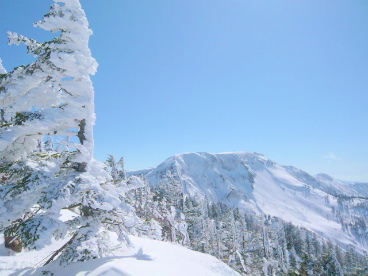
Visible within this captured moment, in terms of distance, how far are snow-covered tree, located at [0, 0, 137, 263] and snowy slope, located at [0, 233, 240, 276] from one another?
0.58 metres

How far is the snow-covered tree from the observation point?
586 cm

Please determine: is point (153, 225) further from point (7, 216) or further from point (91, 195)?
point (7, 216)

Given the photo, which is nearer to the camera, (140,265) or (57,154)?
(140,265)

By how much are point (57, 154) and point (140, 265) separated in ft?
15.6

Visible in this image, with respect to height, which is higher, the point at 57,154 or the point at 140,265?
the point at 57,154

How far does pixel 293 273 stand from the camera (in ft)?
54.8

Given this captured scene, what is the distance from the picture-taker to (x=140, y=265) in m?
6.97

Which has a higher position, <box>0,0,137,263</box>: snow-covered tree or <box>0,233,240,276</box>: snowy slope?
<box>0,0,137,263</box>: snow-covered tree

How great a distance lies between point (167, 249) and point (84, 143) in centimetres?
626

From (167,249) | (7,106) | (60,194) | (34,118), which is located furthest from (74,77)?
(167,249)

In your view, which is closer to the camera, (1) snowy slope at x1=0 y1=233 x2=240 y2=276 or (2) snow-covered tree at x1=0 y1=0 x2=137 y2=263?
(2) snow-covered tree at x1=0 y1=0 x2=137 y2=263

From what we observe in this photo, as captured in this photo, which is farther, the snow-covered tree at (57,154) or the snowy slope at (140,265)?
the snowy slope at (140,265)

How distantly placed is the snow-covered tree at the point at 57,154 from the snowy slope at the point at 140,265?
0.58 metres

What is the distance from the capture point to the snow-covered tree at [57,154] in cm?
586
